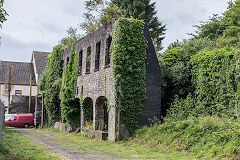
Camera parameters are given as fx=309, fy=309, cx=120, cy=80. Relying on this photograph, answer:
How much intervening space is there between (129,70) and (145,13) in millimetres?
24020

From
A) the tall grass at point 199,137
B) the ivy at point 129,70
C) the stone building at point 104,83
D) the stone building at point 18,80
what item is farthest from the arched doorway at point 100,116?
the stone building at point 18,80

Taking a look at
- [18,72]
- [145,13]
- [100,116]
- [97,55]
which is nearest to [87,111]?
[100,116]

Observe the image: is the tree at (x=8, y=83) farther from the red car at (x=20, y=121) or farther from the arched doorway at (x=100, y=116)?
the arched doorway at (x=100, y=116)

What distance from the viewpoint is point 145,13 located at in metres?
38.5

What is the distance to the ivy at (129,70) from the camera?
626 inches

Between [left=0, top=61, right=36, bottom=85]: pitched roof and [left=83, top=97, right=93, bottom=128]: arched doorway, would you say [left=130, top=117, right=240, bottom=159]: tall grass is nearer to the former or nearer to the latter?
[left=83, top=97, right=93, bottom=128]: arched doorway

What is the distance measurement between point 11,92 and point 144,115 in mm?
36353

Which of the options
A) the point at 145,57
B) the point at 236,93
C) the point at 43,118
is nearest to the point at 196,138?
the point at 236,93

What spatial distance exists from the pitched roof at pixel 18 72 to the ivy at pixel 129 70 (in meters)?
35.7

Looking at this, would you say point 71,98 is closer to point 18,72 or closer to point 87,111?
point 87,111

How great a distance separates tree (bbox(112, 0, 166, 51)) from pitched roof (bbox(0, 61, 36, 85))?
21.0 metres

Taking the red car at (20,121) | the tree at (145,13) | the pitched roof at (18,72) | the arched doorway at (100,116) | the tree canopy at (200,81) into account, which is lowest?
the red car at (20,121)

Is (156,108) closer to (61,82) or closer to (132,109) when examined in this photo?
(132,109)

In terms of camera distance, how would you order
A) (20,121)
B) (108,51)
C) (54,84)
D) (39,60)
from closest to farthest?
(108,51) → (54,84) → (20,121) → (39,60)
